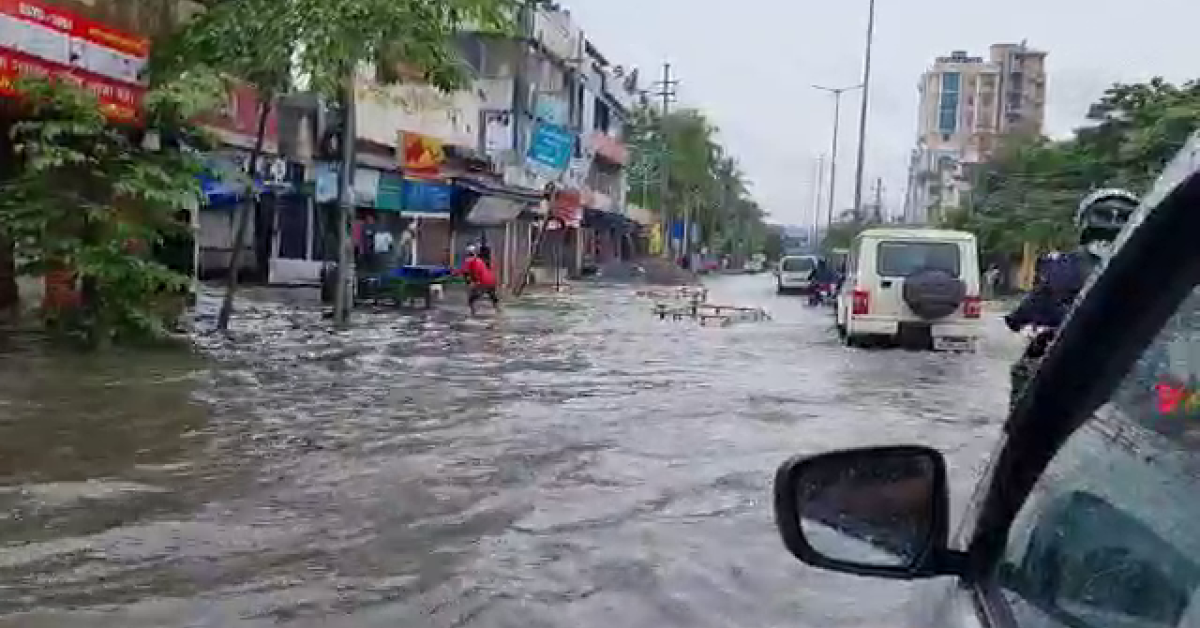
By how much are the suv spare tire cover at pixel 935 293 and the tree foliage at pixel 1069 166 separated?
399cm

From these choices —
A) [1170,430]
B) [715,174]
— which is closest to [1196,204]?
[1170,430]

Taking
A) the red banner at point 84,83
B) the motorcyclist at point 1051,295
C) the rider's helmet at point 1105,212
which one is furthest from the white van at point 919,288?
the rider's helmet at point 1105,212

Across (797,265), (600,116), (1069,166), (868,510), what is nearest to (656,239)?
(600,116)

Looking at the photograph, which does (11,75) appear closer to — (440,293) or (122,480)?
(122,480)

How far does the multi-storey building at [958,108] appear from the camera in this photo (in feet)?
298

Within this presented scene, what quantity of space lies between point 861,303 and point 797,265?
26.7 metres

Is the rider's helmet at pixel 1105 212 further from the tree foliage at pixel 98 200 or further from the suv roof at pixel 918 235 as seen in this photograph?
the suv roof at pixel 918 235

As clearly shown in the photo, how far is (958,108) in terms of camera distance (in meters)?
102

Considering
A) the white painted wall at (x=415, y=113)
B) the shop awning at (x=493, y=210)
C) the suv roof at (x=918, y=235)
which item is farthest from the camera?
the shop awning at (x=493, y=210)

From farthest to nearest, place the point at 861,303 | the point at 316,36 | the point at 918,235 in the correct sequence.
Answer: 1. the point at 861,303
2. the point at 918,235
3. the point at 316,36

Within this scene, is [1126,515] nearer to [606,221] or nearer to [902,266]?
[902,266]

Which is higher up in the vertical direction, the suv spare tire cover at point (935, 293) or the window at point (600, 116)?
the window at point (600, 116)

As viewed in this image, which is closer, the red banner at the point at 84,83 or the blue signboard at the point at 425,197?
the red banner at the point at 84,83

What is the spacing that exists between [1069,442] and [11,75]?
12.1 meters
